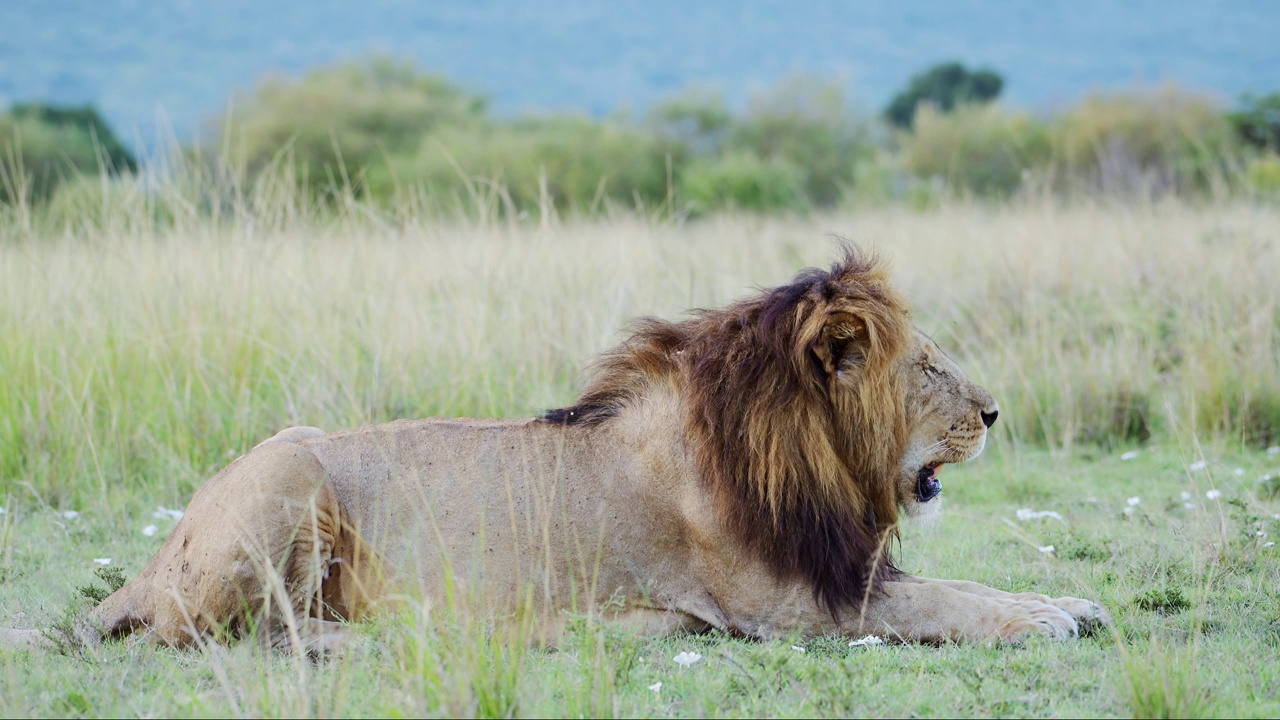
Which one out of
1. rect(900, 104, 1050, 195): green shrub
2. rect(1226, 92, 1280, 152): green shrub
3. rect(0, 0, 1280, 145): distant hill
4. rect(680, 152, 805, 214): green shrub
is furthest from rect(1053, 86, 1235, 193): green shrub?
rect(0, 0, 1280, 145): distant hill

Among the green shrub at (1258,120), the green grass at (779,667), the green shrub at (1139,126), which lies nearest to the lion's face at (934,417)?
the green grass at (779,667)

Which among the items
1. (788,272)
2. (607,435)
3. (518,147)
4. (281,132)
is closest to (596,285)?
(788,272)

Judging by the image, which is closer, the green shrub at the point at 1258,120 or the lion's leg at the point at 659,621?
the lion's leg at the point at 659,621

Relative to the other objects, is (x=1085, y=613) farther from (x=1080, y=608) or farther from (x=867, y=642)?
(x=867, y=642)

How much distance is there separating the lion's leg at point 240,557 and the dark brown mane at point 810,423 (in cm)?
112

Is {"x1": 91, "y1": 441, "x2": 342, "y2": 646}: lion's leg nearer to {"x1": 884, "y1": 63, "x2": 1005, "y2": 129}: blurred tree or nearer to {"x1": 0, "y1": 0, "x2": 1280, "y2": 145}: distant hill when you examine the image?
{"x1": 884, "y1": 63, "x2": 1005, "y2": 129}: blurred tree

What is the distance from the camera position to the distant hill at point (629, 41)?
123 meters

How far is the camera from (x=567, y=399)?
6.50m

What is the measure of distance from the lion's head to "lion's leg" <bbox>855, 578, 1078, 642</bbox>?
0.24 feet

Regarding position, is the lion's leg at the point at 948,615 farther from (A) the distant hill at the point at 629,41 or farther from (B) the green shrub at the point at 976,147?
(A) the distant hill at the point at 629,41

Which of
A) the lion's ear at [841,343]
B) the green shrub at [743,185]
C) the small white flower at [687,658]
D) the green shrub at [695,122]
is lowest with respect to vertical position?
the green shrub at [743,185]

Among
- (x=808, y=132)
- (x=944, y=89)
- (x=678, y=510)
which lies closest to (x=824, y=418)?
(x=678, y=510)

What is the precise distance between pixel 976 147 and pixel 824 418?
2373cm

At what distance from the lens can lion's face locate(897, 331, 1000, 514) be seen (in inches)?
153
